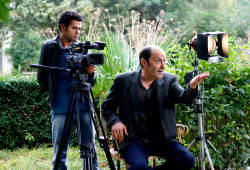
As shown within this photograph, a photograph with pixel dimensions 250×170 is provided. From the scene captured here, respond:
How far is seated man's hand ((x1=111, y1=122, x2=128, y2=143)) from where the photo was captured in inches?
108

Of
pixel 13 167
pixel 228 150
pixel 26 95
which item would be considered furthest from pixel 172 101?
pixel 26 95

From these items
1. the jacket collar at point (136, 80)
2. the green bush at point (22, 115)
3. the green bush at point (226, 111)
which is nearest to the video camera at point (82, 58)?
the jacket collar at point (136, 80)

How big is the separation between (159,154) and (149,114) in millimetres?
349

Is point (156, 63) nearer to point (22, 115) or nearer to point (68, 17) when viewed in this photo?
point (68, 17)

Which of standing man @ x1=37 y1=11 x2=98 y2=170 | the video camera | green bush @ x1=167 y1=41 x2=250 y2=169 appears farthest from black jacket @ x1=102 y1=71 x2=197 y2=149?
green bush @ x1=167 y1=41 x2=250 y2=169

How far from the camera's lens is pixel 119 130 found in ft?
8.98

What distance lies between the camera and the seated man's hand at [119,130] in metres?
2.74

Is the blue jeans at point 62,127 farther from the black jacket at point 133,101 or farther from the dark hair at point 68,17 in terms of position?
the dark hair at point 68,17

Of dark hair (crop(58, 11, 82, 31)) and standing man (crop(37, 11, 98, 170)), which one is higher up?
dark hair (crop(58, 11, 82, 31))

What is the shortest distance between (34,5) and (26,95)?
30.3ft

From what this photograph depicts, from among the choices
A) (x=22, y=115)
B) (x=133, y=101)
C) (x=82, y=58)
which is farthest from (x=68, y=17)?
(x=22, y=115)

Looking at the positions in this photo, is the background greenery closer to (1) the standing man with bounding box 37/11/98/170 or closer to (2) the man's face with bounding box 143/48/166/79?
(2) the man's face with bounding box 143/48/166/79

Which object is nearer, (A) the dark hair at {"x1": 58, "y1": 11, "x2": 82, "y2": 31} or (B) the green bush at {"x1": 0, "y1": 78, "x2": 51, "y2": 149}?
(A) the dark hair at {"x1": 58, "y1": 11, "x2": 82, "y2": 31}

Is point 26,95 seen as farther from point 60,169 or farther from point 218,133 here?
point 218,133
